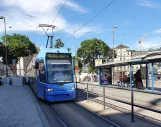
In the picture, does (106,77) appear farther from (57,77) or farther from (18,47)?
(18,47)

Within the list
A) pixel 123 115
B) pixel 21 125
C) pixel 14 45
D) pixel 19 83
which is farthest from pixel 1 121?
pixel 14 45

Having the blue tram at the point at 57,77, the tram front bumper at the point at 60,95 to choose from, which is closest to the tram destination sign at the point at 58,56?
the blue tram at the point at 57,77

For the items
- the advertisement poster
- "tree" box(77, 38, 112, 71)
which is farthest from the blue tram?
"tree" box(77, 38, 112, 71)

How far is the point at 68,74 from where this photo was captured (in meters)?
15.1

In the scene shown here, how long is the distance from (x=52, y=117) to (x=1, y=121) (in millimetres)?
2091

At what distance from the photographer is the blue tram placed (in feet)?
48.1

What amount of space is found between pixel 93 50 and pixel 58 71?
177ft

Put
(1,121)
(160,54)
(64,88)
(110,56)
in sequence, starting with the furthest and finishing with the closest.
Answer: (110,56) → (160,54) → (64,88) → (1,121)

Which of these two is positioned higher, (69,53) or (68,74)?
(69,53)

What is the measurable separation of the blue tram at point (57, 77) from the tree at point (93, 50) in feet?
173

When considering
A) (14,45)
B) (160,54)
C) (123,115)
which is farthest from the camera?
(14,45)

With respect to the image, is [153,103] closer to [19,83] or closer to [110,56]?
[19,83]

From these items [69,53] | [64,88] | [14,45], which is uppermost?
[14,45]

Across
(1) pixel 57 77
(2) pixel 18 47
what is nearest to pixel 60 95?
(1) pixel 57 77
